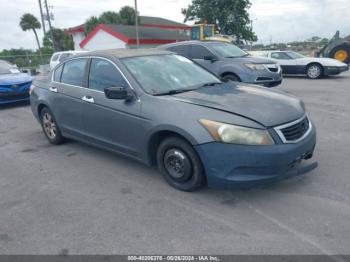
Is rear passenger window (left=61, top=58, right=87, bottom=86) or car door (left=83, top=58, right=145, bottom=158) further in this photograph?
rear passenger window (left=61, top=58, right=87, bottom=86)

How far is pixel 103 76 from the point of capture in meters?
4.40

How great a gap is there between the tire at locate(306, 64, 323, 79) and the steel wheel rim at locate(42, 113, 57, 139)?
11.4m

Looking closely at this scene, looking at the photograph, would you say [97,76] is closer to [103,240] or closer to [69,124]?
[69,124]

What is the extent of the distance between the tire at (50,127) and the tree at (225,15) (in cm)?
3625

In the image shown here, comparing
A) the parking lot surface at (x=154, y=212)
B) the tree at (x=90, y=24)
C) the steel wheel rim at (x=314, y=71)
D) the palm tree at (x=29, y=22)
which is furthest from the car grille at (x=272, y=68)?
the palm tree at (x=29, y=22)

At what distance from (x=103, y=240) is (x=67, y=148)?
292 cm

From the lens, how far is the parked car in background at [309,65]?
42.6 ft

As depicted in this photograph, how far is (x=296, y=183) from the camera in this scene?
12.4 feet

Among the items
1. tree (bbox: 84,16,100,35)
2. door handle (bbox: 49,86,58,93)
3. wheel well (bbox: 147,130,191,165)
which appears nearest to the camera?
wheel well (bbox: 147,130,191,165)

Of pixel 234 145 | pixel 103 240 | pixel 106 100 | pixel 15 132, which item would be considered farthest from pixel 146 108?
pixel 15 132

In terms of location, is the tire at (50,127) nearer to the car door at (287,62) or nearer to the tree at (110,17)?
the car door at (287,62)

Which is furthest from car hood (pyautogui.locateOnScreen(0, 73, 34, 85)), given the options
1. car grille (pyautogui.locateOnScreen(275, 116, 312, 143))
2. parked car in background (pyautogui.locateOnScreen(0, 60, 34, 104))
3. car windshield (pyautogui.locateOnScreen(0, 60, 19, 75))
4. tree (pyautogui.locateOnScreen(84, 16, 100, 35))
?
tree (pyautogui.locateOnScreen(84, 16, 100, 35))

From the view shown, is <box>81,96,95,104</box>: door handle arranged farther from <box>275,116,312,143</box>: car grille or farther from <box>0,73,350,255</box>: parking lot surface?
<box>275,116,312,143</box>: car grille

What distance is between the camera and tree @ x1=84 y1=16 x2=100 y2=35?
44.8 meters
